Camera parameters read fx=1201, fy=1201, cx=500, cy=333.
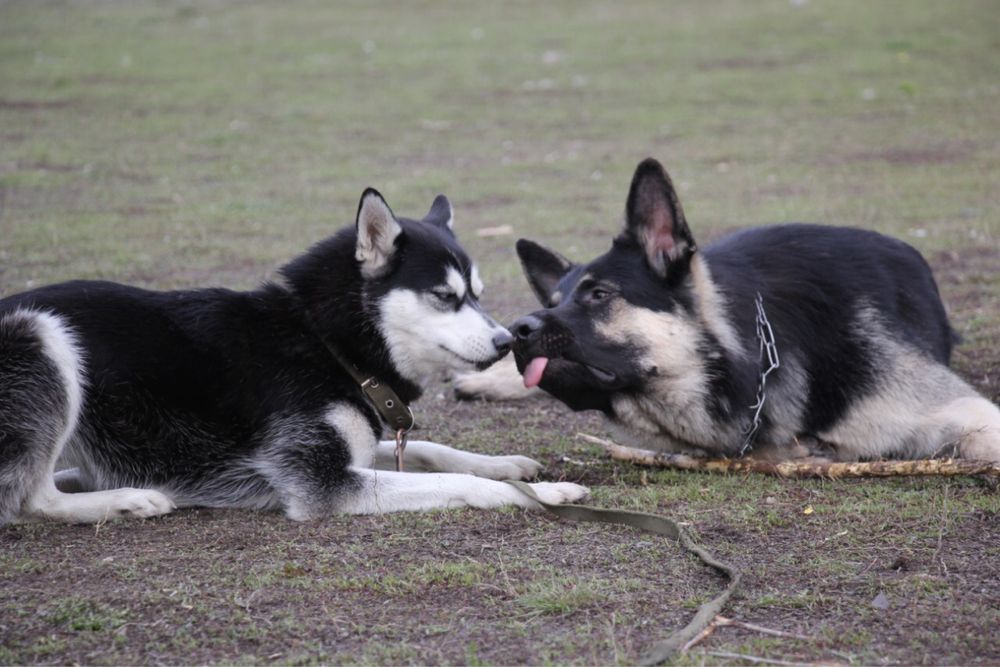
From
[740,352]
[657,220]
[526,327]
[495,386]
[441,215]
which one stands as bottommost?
[495,386]

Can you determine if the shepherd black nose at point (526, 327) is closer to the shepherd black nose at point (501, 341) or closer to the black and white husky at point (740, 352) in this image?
the black and white husky at point (740, 352)

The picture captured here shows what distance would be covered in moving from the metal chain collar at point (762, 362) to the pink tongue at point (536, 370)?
912 mm

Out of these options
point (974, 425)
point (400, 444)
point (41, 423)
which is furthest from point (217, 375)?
point (974, 425)

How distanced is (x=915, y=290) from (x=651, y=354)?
1.55 metres

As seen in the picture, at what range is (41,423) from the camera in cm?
474

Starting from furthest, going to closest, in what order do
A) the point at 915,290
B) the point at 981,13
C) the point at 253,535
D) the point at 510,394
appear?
the point at 981,13 → the point at 510,394 → the point at 915,290 → the point at 253,535

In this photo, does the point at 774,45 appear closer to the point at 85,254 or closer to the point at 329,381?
the point at 85,254

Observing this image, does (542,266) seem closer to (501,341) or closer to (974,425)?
(501,341)

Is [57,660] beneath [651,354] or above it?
beneath

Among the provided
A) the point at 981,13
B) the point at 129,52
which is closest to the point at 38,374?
the point at 129,52

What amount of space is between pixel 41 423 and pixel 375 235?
1.59 m

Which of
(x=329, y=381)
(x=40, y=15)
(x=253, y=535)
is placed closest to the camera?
(x=253, y=535)

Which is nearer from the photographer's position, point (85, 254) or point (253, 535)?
point (253, 535)

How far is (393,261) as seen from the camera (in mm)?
5340
